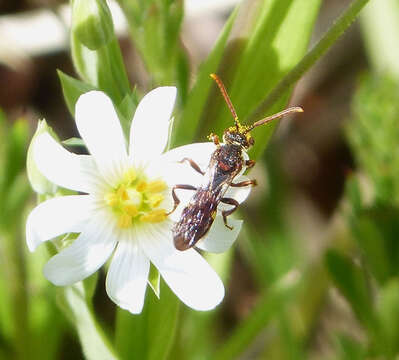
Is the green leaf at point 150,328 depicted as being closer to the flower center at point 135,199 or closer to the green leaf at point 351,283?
the flower center at point 135,199

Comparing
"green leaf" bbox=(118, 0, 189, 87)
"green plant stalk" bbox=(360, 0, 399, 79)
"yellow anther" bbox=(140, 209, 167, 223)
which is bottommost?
"yellow anther" bbox=(140, 209, 167, 223)

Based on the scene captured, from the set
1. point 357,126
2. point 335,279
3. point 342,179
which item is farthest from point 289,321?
point 342,179

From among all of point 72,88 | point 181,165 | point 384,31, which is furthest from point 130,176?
point 384,31

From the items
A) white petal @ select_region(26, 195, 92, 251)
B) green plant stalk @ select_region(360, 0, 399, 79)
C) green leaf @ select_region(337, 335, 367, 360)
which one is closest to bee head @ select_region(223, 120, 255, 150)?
white petal @ select_region(26, 195, 92, 251)

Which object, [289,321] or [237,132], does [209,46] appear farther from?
[237,132]

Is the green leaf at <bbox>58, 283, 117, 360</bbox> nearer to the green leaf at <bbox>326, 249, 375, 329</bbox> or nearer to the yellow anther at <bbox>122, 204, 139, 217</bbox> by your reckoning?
the yellow anther at <bbox>122, 204, 139, 217</bbox>

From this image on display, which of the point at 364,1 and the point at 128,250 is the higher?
the point at 364,1

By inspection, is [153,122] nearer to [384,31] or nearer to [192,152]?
[192,152]

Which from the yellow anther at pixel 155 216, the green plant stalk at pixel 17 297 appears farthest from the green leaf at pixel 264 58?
the green plant stalk at pixel 17 297
